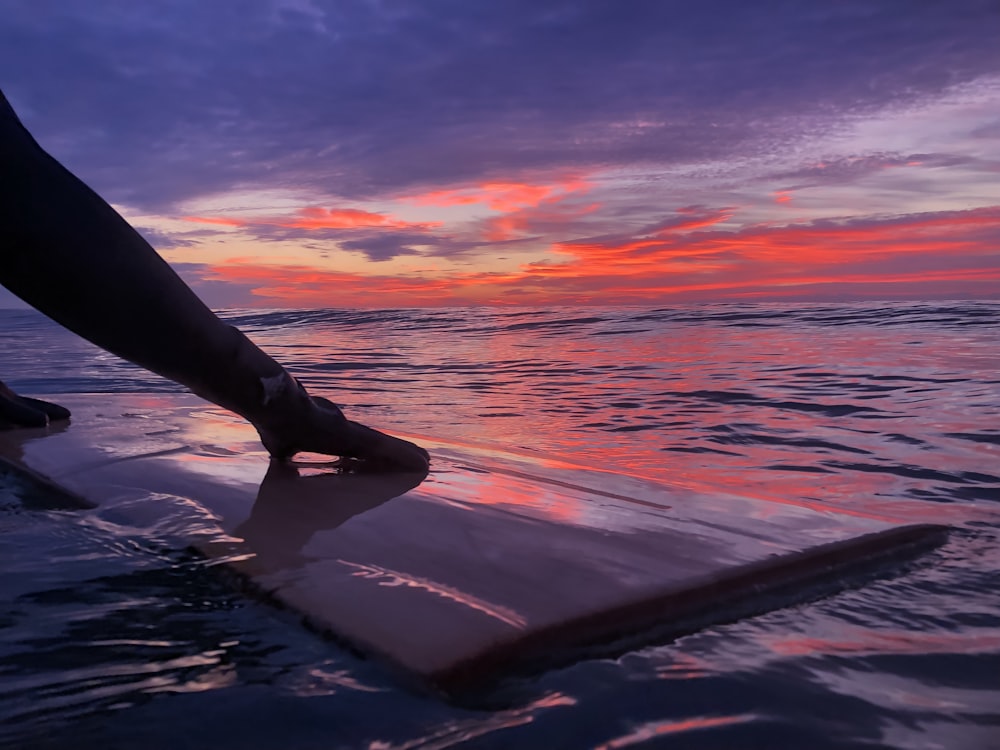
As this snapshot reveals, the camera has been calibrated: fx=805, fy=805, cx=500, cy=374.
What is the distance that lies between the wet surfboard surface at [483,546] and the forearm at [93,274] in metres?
0.40

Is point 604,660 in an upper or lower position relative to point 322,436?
lower

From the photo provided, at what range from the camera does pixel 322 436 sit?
7.22ft

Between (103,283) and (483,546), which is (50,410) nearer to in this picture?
(103,283)

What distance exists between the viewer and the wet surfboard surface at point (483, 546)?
121 cm

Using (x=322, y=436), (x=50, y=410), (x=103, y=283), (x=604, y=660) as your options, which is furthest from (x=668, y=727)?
(x=50, y=410)

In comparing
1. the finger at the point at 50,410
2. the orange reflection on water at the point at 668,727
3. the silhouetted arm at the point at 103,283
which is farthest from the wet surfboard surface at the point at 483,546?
the finger at the point at 50,410

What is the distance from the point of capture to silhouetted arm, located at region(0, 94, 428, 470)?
144 centimetres

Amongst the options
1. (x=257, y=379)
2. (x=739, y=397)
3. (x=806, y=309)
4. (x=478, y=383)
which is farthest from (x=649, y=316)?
(x=257, y=379)

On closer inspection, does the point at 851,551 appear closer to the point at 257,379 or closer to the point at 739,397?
the point at 257,379

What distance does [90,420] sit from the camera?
3510 millimetres

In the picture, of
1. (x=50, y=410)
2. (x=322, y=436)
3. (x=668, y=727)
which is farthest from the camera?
(x=50, y=410)

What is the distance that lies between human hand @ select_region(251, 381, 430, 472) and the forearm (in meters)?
0.29

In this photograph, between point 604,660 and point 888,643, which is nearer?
point 604,660

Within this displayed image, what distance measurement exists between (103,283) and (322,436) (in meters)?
0.79
